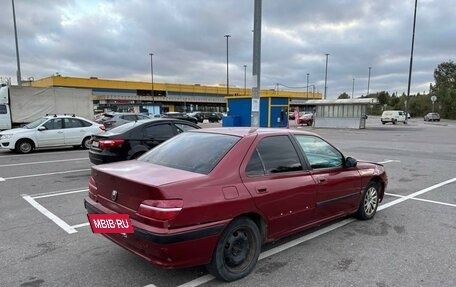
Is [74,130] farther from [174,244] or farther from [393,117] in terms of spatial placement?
[393,117]

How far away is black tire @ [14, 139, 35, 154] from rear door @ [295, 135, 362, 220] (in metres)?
12.7

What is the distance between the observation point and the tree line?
72100mm

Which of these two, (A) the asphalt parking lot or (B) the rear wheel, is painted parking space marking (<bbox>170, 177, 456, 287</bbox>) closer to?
(A) the asphalt parking lot

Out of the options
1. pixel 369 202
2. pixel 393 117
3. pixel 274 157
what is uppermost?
pixel 274 157

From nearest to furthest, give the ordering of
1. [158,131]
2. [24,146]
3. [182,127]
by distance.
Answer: [158,131], [182,127], [24,146]

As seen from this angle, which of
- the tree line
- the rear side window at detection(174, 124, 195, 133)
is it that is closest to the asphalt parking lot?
the rear side window at detection(174, 124, 195, 133)

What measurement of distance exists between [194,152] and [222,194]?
818mm

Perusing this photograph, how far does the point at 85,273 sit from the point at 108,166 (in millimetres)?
1143

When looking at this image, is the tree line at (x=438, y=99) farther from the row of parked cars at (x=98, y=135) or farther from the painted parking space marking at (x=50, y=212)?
the painted parking space marking at (x=50, y=212)

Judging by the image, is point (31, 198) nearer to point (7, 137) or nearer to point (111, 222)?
point (111, 222)

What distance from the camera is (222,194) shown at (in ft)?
11.0

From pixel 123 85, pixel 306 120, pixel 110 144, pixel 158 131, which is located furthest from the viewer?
pixel 123 85

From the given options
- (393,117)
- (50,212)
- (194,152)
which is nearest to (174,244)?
(194,152)

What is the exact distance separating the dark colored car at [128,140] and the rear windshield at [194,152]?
3984 millimetres
